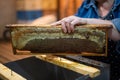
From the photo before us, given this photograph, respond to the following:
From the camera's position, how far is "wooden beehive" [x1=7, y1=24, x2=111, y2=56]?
2.47 feet

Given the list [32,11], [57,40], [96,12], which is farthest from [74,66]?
[32,11]

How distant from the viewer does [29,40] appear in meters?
0.81

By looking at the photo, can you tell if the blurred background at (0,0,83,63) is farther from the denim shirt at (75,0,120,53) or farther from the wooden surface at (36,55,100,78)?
the wooden surface at (36,55,100,78)

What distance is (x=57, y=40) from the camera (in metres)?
0.79

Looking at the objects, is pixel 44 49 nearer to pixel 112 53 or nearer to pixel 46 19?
pixel 112 53

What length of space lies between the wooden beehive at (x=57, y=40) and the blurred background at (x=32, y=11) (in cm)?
220

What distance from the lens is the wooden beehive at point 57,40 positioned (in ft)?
2.47

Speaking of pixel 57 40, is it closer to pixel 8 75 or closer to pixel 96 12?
pixel 8 75

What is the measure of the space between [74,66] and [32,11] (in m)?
2.65

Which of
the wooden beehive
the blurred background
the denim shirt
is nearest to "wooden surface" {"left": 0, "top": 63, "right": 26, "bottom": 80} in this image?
the wooden beehive

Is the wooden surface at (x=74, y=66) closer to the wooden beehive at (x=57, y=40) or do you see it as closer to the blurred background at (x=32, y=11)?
the wooden beehive at (x=57, y=40)

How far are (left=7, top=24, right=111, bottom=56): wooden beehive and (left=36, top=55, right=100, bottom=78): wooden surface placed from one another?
41 mm

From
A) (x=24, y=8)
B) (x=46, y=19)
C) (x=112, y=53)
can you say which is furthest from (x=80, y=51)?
(x=24, y=8)

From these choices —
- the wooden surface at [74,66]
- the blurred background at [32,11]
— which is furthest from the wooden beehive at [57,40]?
the blurred background at [32,11]
